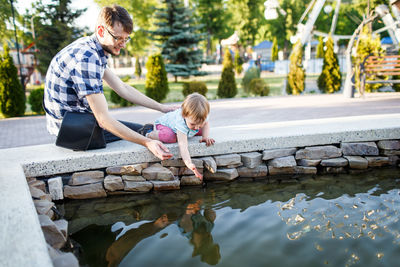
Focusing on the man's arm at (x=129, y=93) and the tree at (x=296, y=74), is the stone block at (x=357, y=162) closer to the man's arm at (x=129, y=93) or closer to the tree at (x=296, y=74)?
the man's arm at (x=129, y=93)

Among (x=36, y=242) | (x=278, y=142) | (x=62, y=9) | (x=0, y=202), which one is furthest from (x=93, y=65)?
(x=62, y=9)

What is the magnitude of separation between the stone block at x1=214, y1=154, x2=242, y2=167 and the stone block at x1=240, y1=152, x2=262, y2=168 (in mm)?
73

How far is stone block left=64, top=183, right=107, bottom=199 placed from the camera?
9.91 ft

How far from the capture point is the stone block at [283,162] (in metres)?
3.46

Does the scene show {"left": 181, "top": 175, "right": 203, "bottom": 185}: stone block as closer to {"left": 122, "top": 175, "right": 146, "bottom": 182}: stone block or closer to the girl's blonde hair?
{"left": 122, "top": 175, "right": 146, "bottom": 182}: stone block

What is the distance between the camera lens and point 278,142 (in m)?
3.40

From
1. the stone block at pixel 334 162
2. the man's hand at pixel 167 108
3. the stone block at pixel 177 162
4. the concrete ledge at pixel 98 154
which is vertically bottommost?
the stone block at pixel 334 162

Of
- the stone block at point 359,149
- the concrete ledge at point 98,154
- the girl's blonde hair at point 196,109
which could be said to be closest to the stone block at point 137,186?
the concrete ledge at point 98,154

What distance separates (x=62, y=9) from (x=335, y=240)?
2076 cm

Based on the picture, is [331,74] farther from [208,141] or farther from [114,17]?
[114,17]

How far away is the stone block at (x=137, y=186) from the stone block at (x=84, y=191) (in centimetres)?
22

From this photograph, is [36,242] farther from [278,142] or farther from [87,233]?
[278,142]

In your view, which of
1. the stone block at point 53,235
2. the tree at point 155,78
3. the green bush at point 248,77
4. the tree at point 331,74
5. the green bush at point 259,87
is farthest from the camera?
the green bush at point 248,77

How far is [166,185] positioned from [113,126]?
821 mm
